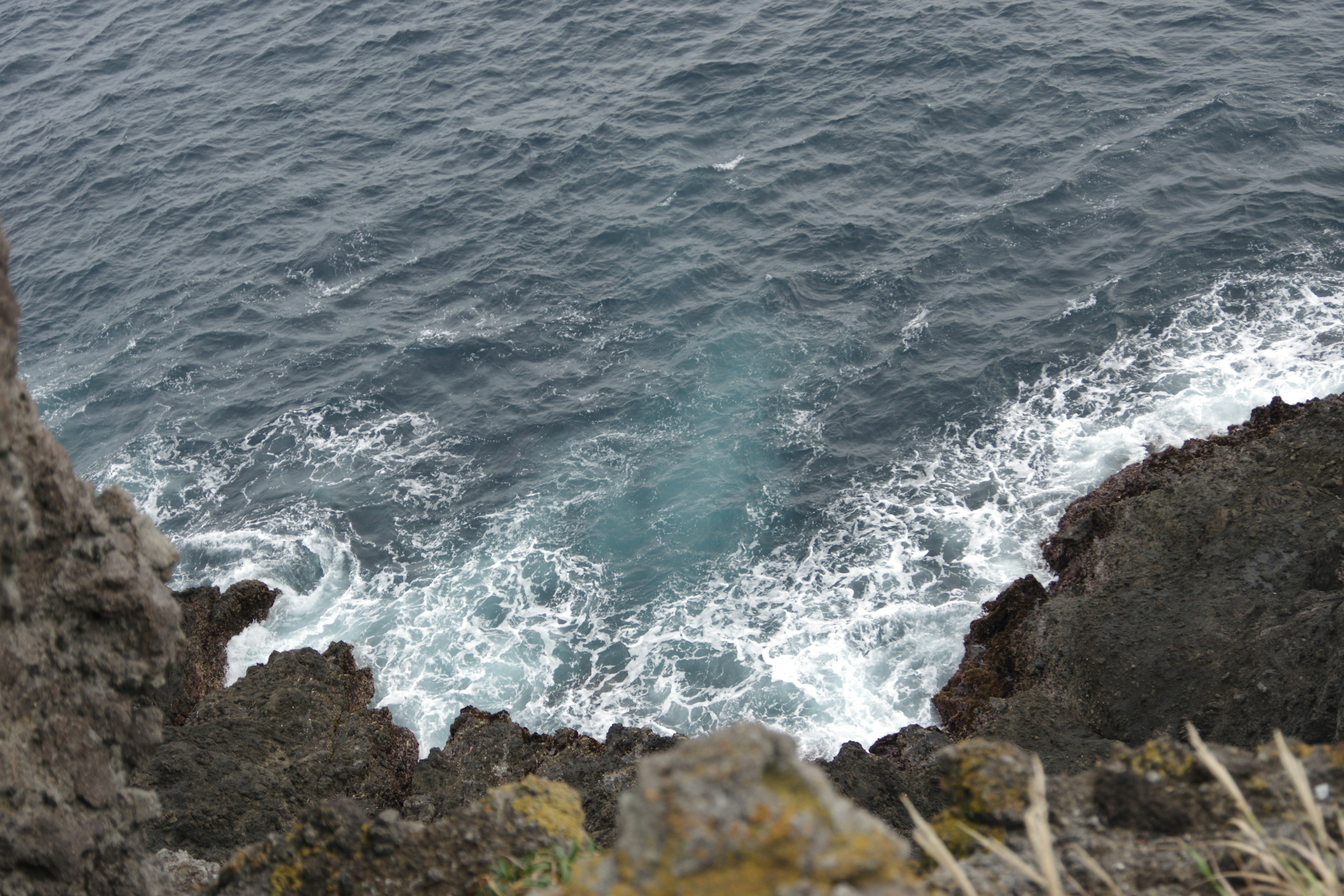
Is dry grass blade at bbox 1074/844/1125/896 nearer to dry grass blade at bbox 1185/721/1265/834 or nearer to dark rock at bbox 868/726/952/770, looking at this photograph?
dry grass blade at bbox 1185/721/1265/834

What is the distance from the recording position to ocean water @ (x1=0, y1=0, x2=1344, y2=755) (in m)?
37.0

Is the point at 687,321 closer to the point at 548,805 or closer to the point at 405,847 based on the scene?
the point at 548,805

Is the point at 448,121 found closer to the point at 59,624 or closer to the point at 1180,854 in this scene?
the point at 59,624

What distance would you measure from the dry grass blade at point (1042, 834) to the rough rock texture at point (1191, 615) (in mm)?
12469

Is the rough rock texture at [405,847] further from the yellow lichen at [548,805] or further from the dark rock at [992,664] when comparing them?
the dark rock at [992,664]

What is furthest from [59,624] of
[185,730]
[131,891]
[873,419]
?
[873,419]

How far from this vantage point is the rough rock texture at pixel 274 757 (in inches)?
942

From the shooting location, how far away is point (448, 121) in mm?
65188

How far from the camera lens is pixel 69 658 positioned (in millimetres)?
15156

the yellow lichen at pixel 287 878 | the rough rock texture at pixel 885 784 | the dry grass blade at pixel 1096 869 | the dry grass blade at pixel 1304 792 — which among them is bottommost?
the rough rock texture at pixel 885 784

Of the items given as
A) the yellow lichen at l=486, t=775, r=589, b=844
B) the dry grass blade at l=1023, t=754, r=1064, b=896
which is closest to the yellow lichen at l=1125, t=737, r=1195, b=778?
the dry grass blade at l=1023, t=754, r=1064, b=896

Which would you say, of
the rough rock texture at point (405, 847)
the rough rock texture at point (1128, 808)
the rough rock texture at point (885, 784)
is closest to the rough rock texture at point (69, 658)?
the rough rock texture at point (405, 847)

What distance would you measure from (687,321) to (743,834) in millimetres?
41025

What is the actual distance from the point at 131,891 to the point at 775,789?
474 inches
